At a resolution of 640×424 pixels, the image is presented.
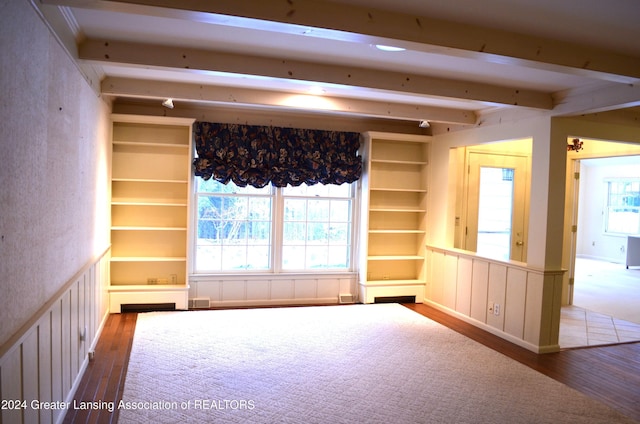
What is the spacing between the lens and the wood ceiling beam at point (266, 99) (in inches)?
169

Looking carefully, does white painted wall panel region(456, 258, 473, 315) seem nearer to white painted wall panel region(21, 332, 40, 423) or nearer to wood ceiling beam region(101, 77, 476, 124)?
wood ceiling beam region(101, 77, 476, 124)

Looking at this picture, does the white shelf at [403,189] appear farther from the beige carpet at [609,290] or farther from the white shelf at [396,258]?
the beige carpet at [609,290]

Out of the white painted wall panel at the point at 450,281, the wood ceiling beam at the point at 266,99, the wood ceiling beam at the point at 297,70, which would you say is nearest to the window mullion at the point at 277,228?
the wood ceiling beam at the point at 266,99

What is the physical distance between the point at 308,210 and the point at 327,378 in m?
2.91

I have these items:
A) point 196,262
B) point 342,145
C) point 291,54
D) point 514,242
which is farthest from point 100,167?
point 514,242

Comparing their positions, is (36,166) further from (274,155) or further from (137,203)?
(274,155)

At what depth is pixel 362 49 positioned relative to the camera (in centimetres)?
318

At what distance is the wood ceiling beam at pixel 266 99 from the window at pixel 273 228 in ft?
5.05

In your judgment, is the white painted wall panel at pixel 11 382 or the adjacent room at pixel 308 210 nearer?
the white painted wall panel at pixel 11 382

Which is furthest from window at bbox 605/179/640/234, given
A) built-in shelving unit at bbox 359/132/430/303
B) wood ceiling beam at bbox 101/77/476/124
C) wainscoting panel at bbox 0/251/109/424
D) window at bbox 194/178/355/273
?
wainscoting panel at bbox 0/251/109/424

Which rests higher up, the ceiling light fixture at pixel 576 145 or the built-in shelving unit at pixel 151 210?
the ceiling light fixture at pixel 576 145

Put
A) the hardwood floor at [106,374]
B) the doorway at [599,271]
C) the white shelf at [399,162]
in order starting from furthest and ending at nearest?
the white shelf at [399,162], the doorway at [599,271], the hardwood floor at [106,374]

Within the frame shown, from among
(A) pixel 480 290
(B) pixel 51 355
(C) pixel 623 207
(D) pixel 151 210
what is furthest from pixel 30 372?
(C) pixel 623 207

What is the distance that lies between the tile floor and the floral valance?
3.16 m
